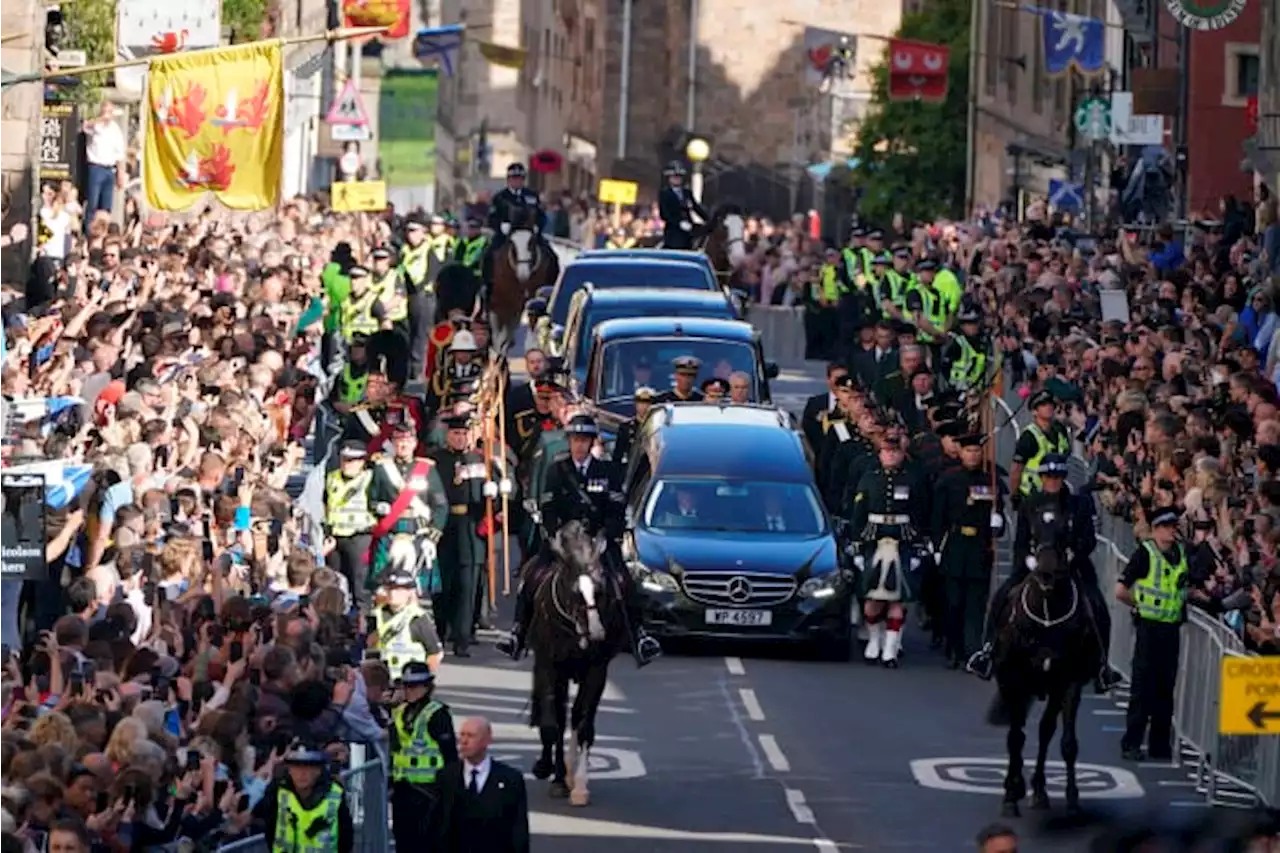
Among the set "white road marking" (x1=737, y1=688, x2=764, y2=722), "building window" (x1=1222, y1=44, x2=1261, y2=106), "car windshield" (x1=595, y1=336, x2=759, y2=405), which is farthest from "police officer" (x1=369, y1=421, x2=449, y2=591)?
"building window" (x1=1222, y1=44, x2=1261, y2=106)

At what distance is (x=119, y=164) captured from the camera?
42.5 m

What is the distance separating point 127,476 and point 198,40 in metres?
16.1

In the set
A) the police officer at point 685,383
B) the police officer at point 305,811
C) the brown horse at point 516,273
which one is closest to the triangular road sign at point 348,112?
the brown horse at point 516,273

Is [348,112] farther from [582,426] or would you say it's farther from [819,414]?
[582,426]

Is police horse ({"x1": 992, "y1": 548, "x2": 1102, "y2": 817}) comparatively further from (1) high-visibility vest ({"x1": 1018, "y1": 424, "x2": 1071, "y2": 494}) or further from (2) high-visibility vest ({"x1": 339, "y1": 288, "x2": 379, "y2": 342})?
(2) high-visibility vest ({"x1": 339, "y1": 288, "x2": 379, "y2": 342})

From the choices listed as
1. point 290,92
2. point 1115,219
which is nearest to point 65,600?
point 1115,219

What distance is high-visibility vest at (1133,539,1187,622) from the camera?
964 inches

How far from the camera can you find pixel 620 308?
38688 mm

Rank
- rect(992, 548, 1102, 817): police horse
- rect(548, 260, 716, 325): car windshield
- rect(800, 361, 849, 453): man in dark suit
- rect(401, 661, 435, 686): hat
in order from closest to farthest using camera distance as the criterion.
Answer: rect(401, 661, 435, 686): hat → rect(992, 548, 1102, 817): police horse → rect(800, 361, 849, 453): man in dark suit → rect(548, 260, 716, 325): car windshield

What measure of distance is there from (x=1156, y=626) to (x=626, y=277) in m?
18.8

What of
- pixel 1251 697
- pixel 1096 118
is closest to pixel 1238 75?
pixel 1096 118

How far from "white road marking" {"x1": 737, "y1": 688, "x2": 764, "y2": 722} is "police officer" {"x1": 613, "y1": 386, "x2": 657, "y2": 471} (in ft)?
14.6

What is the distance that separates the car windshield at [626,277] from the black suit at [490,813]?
2443 cm

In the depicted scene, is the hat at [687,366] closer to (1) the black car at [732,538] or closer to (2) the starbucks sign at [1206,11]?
(1) the black car at [732,538]
